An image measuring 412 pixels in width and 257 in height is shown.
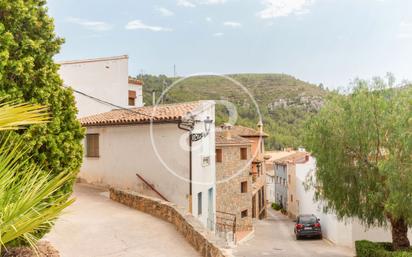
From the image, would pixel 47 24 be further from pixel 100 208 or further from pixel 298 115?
pixel 298 115

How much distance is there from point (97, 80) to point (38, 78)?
1526 centimetres

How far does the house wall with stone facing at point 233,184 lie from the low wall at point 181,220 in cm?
1315

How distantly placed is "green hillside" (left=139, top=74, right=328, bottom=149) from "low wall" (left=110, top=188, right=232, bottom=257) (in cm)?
3692

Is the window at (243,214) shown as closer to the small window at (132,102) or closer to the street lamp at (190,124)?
the small window at (132,102)

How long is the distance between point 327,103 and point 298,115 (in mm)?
55523

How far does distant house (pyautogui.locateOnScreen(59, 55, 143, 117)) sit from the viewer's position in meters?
21.9

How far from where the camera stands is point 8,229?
9.46 feet

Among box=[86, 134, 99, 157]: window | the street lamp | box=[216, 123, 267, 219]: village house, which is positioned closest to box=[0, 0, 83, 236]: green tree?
the street lamp

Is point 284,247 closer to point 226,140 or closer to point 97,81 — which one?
point 226,140

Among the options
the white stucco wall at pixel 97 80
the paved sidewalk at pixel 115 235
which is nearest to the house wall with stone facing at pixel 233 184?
the white stucco wall at pixel 97 80

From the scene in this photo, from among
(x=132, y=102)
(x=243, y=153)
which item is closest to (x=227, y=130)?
(x=243, y=153)

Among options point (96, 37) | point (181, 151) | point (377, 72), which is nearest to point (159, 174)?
point (181, 151)

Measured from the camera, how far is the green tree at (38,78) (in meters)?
6.78

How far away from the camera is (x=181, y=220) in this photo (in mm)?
10562
